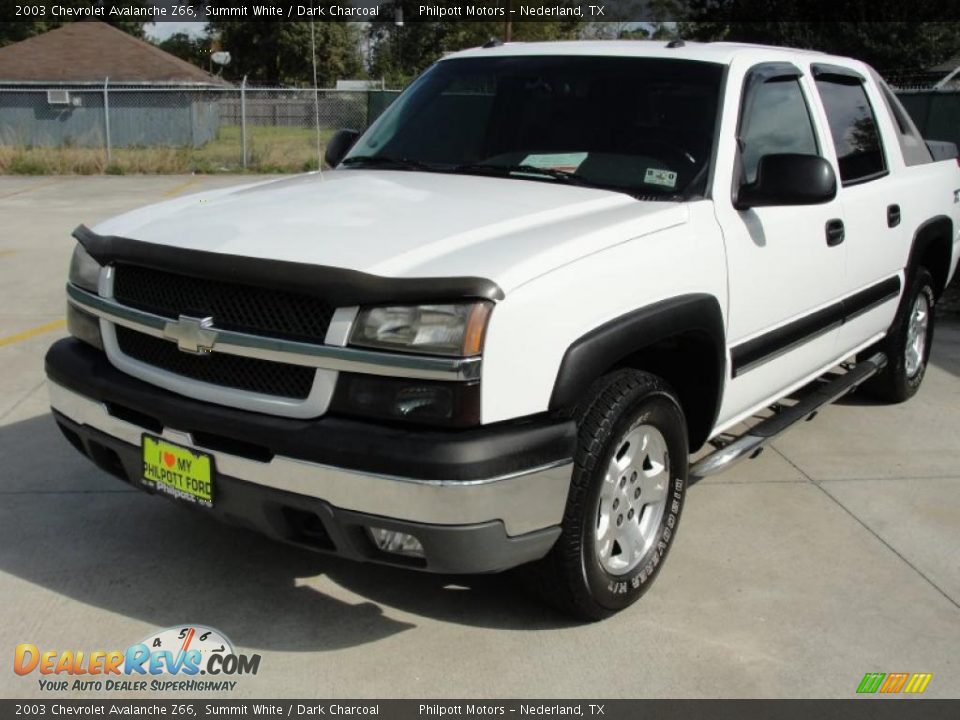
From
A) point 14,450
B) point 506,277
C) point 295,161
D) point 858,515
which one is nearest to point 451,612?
point 506,277

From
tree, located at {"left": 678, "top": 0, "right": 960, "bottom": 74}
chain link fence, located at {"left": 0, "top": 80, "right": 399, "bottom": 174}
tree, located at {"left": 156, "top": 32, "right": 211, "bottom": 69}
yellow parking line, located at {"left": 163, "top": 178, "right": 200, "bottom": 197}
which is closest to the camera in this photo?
yellow parking line, located at {"left": 163, "top": 178, "right": 200, "bottom": 197}

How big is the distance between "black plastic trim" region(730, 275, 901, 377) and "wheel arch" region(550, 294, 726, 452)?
0.17m

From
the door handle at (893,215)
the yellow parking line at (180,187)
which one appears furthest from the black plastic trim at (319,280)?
the yellow parking line at (180,187)

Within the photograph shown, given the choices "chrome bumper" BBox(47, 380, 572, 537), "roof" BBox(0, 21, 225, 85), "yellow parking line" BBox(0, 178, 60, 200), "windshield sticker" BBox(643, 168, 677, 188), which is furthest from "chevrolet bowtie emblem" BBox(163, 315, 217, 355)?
Answer: "roof" BBox(0, 21, 225, 85)

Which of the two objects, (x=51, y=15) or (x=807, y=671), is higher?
(x=51, y=15)

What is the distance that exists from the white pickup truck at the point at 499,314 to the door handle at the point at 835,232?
2 centimetres

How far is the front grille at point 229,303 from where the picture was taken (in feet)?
9.39

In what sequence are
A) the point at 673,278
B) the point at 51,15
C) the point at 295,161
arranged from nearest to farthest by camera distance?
1. the point at 673,278
2. the point at 295,161
3. the point at 51,15

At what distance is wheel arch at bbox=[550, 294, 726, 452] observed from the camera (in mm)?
2904

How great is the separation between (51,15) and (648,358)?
53922mm

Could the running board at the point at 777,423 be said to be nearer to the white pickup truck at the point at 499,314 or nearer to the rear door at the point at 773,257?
the white pickup truck at the point at 499,314

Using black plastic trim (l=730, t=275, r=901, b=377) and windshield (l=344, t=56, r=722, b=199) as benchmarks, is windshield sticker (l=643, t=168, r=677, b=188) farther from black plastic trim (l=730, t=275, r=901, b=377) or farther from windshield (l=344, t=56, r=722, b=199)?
black plastic trim (l=730, t=275, r=901, b=377)

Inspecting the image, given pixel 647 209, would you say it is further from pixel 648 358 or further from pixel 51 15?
pixel 51 15

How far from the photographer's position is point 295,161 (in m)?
22.6
